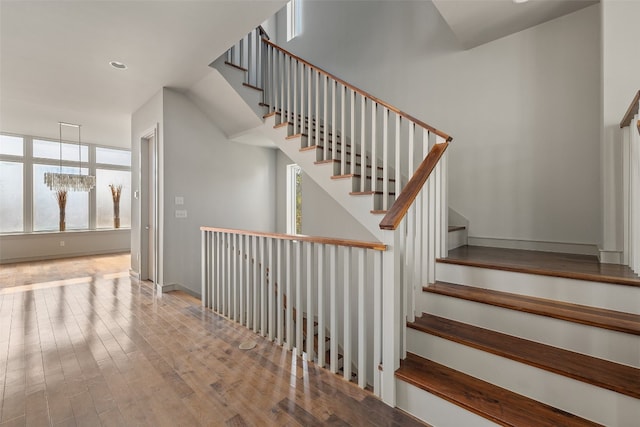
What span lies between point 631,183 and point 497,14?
199 centimetres

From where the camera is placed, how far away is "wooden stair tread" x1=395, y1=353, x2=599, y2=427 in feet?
4.38

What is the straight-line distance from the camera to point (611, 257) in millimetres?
2176

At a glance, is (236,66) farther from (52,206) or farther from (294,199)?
(52,206)

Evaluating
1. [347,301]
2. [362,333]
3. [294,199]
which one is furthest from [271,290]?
[294,199]

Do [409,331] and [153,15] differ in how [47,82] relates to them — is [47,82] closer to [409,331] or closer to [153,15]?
[153,15]

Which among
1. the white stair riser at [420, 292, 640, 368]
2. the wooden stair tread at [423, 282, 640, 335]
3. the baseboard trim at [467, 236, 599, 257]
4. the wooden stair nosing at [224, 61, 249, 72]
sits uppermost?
the wooden stair nosing at [224, 61, 249, 72]

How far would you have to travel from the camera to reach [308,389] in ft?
6.15

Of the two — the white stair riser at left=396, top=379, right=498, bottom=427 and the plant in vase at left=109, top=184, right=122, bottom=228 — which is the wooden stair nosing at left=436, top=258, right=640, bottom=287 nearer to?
the white stair riser at left=396, top=379, right=498, bottom=427

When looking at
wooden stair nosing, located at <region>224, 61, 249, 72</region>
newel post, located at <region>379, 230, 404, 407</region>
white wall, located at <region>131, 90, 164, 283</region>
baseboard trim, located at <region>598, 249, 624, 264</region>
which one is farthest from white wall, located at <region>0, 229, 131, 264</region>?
baseboard trim, located at <region>598, 249, 624, 264</region>

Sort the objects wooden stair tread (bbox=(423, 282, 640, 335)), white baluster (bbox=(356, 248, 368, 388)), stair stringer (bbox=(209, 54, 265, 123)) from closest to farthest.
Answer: wooden stair tread (bbox=(423, 282, 640, 335))
white baluster (bbox=(356, 248, 368, 388))
stair stringer (bbox=(209, 54, 265, 123))

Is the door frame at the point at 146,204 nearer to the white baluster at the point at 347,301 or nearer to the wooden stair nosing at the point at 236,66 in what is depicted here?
the wooden stair nosing at the point at 236,66

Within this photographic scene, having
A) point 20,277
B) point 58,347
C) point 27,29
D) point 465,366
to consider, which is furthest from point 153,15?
point 20,277

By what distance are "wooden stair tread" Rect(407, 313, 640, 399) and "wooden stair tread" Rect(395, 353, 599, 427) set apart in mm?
181

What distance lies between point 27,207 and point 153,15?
6646mm
